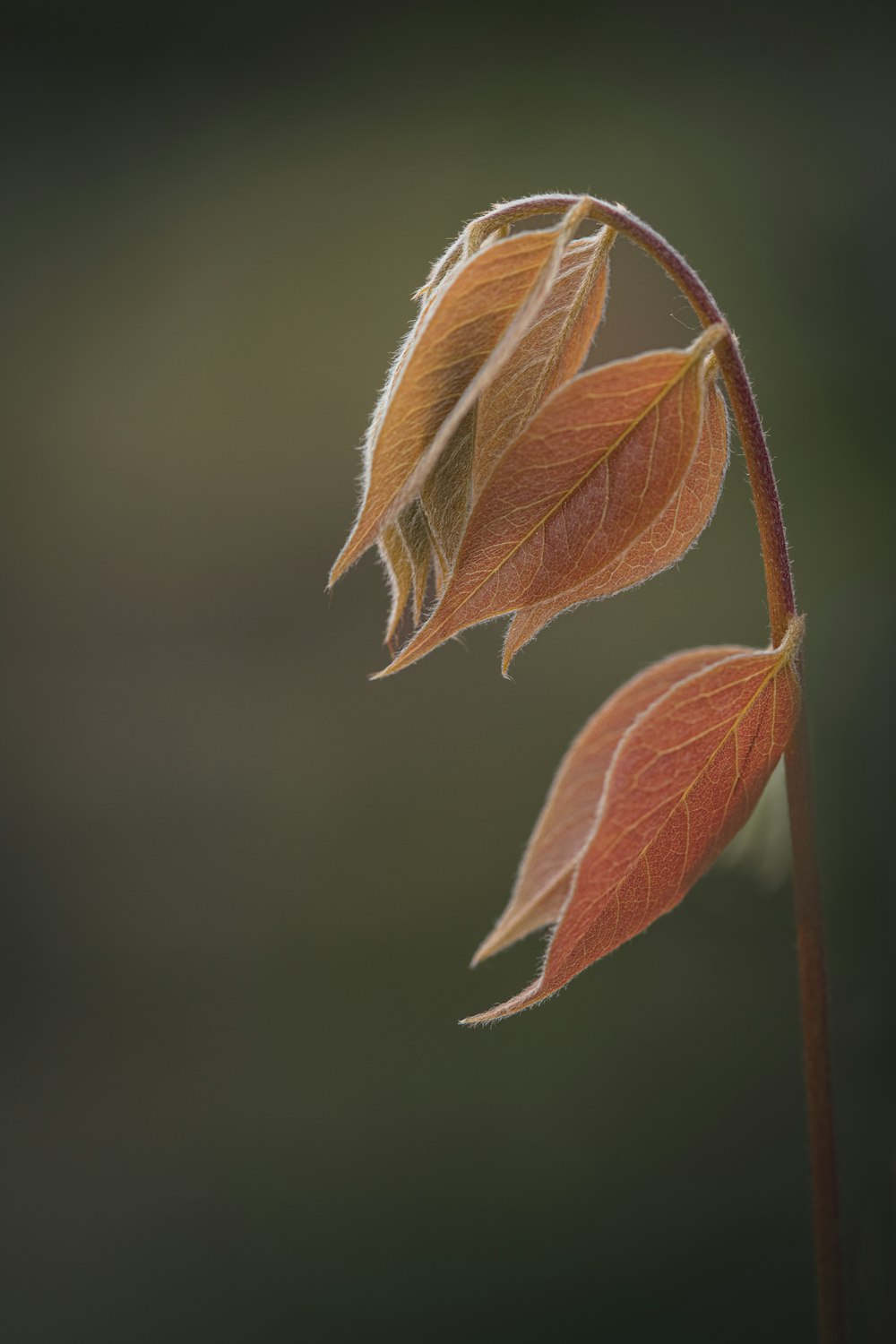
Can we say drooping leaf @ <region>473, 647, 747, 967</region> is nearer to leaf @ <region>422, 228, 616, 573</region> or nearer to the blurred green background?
leaf @ <region>422, 228, 616, 573</region>

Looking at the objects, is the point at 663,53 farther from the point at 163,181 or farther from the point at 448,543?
the point at 448,543

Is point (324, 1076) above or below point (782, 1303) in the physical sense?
above

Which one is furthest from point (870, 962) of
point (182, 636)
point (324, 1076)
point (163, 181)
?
point (163, 181)

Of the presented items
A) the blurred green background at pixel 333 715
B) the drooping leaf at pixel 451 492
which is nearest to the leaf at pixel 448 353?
the drooping leaf at pixel 451 492

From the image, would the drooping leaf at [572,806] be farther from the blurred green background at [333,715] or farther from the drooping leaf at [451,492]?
the blurred green background at [333,715]

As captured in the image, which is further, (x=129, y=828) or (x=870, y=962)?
(x=129, y=828)

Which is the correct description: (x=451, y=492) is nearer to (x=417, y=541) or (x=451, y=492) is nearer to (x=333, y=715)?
(x=417, y=541)

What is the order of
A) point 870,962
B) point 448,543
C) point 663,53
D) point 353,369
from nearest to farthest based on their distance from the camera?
point 448,543
point 870,962
point 663,53
point 353,369
